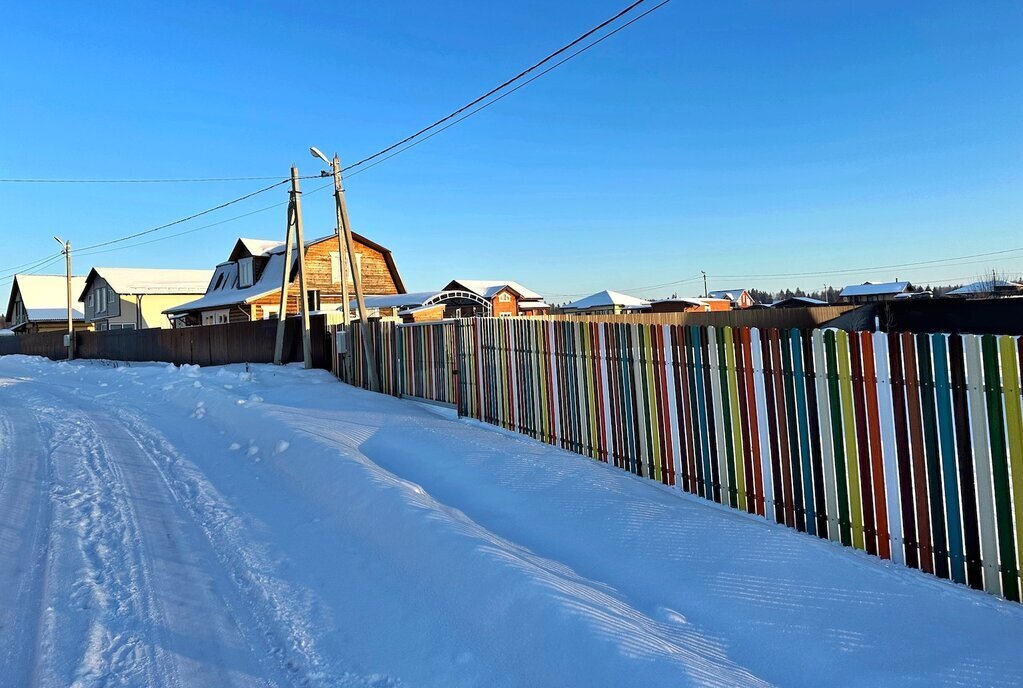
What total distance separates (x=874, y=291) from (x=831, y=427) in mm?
81738

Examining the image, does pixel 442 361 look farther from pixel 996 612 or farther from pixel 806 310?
pixel 806 310

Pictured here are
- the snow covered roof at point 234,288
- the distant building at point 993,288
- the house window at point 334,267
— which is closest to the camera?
the snow covered roof at point 234,288

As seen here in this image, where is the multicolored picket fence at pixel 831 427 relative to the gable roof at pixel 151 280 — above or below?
below

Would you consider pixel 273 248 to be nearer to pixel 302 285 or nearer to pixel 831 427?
pixel 302 285

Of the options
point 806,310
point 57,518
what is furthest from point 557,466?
point 806,310

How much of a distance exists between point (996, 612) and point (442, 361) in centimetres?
818

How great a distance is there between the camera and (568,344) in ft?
22.8

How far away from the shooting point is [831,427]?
13.7 ft

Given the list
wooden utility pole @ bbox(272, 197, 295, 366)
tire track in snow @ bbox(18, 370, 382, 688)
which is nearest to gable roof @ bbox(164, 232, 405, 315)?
wooden utility pole @ bbox(272, 197, 295, 366)

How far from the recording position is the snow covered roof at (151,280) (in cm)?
4334

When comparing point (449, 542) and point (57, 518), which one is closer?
point (449, 542)

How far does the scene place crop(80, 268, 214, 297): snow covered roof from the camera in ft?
142

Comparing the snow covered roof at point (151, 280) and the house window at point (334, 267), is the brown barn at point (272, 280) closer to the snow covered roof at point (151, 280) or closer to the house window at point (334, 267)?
the house window at point (334, 267)

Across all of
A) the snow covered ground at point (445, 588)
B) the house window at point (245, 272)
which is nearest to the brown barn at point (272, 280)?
the house window at point (245, 272)
